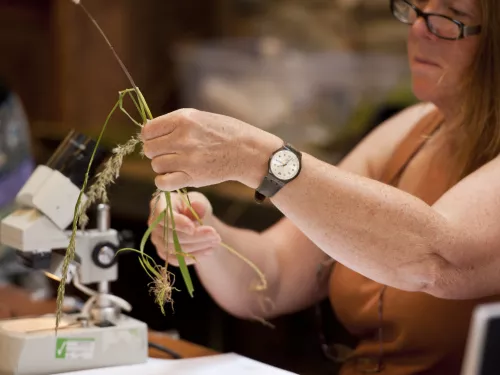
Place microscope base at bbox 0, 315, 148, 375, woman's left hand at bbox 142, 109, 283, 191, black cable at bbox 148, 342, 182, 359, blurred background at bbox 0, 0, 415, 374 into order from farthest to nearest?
blurred background at bbox 0, 0, 415, 374
black cable at bbox 148, 342, 182, 359
microscope base at bbox 0, 315, 148, 375
woman's left hand at bbox 142, 109, 283, 191

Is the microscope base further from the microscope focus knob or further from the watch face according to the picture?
the watch face

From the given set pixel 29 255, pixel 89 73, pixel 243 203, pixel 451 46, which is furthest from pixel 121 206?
pixel 451 46

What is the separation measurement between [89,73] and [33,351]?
8.85 ft

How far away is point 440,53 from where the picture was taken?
1.82m

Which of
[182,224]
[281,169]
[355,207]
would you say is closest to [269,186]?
[281,169]

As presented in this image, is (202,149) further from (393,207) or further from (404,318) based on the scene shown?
(404,318)

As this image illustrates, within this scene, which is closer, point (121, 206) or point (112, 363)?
point (112, 363)

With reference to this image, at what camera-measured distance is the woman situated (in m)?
1.48

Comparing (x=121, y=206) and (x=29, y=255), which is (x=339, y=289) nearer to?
(x=29, y=255)

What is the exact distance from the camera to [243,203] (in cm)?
297

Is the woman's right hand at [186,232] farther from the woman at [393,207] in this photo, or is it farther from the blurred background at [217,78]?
the blurred background at [217,78]

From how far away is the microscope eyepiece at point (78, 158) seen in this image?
1.70 m

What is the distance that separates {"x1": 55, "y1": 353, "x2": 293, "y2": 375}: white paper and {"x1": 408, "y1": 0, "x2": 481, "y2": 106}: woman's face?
2.10 feet

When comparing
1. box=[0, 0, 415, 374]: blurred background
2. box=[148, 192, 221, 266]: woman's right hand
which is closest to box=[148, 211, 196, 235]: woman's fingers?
box=[148, 192, 221, 266]: woman's right hand
